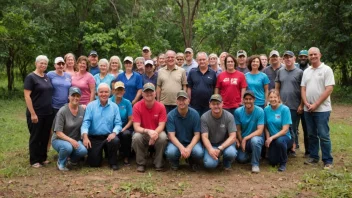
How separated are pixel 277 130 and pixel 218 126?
3.59ft

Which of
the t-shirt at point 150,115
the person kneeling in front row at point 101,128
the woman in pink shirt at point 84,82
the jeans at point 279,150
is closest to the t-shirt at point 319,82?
the jeans at point 279,150

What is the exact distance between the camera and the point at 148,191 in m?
5.14

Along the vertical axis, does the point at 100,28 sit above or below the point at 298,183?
above

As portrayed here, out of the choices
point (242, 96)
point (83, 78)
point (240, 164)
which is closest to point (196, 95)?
point (242, 96)

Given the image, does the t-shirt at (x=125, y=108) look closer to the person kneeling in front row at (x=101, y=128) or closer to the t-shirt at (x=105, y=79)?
the person kneeling in front row at (x=101, y=128)

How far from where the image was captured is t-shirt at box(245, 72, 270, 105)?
22.5ft

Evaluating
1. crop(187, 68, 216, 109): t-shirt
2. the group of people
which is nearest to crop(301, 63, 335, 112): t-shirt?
the group of people

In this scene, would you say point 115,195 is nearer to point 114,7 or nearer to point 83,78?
point 83,78

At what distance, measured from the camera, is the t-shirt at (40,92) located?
6.13 m

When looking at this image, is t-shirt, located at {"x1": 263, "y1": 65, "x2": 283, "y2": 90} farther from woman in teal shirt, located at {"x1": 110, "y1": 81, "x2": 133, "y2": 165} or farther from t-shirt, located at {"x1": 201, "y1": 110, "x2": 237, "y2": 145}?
woman in teal shirt, located at {"x1": 110, "y1": 81, "x2": 133, "y2": 165}

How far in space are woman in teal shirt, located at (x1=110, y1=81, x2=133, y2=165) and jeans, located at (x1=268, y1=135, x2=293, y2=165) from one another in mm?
2525

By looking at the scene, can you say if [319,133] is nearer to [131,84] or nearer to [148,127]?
[148,127]

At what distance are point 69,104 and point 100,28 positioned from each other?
12.2m

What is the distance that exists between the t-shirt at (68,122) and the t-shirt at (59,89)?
39 cm
